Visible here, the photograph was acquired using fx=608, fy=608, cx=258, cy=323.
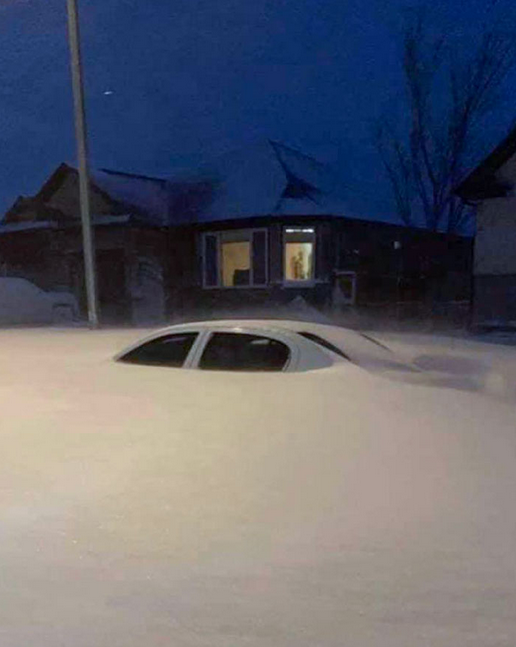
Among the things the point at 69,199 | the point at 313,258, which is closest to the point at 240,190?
the point at 313,258

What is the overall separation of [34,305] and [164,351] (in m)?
17.1

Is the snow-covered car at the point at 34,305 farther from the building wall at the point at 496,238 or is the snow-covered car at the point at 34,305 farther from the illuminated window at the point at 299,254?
the building wall at the point at 496,238

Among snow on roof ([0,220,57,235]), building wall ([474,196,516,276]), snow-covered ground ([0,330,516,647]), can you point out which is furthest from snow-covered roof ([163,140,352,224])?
snow-covered ground ([0,330,516,647])

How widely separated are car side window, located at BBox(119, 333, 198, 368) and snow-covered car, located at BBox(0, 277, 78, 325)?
1564cm

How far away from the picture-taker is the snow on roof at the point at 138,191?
21938 mm

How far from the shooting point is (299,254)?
19.9 meters

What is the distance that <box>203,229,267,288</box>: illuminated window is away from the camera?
19609 millimetres

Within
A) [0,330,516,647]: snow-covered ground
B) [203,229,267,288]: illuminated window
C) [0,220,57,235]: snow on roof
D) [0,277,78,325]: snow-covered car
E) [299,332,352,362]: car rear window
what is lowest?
[0,277,78,325]: snow-covered car

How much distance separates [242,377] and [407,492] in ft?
8.30

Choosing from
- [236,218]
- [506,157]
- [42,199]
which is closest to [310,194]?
[236,218]

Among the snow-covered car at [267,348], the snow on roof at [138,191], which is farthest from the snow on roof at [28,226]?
the snow-covered car at [267,348]

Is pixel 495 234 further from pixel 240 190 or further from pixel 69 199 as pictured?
pixel 69 199

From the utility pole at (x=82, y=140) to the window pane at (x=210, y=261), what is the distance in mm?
8284

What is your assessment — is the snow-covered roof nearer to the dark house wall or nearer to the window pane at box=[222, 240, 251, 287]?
the dark house wall
